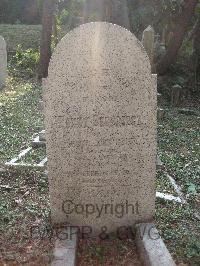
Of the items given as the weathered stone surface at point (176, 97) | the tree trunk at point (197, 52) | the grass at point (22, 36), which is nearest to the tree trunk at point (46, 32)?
the weathered stone surface at point (176, 97)

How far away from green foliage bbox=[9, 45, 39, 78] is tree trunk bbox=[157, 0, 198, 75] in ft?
17.6

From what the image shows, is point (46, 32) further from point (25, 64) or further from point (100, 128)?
point (100, 128)

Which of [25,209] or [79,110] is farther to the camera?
[25,209]

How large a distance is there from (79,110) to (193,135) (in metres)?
5.43

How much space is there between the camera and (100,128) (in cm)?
406

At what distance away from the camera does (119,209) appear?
4.31 m

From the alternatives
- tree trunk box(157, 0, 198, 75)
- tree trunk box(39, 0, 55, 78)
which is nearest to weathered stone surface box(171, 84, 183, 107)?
tree trunk box(157, 0, 198, 75)

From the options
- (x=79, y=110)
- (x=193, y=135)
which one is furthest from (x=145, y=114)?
(x=193, y=135)

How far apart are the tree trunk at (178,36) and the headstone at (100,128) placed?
38.7 ft

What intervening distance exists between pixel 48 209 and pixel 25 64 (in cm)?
1430

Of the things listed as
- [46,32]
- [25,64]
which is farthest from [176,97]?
[25,64]

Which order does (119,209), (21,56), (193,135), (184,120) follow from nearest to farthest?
(119,209)
(193,135)
(184,120)
(21,56)

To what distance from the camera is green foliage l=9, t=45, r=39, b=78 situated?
1716 cm

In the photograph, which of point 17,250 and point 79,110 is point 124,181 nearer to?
point 79,110
